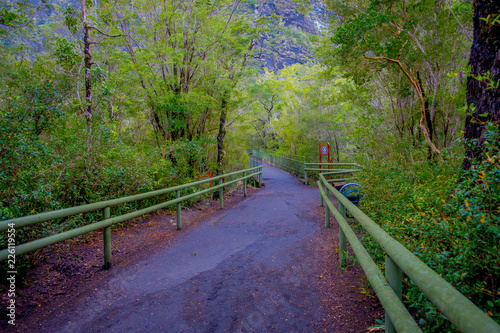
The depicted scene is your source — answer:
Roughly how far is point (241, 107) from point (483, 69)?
41.8 ft

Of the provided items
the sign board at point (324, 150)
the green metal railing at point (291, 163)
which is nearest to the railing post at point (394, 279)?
the sign board at point (324, 150)

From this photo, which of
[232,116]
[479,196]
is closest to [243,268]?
[479,196]

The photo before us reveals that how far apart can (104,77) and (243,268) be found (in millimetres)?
5596

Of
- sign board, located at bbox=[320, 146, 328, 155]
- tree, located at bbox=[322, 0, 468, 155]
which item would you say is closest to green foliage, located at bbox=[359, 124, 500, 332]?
tree, located at bbox=[322, 0, 468, 155]

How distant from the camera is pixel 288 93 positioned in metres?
35.9

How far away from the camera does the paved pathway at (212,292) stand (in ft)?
8.77

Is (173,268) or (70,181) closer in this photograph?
(173,268)

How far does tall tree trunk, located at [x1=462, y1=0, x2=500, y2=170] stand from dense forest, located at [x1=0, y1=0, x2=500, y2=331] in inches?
0.6

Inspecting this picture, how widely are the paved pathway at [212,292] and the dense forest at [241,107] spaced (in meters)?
1.11

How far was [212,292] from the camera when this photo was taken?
3256mm

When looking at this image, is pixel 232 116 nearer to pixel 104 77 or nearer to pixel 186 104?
pixel 186 104

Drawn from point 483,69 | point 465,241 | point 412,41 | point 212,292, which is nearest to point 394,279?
point 465,241

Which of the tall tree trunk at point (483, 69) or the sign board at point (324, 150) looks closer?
the tall tree trunk at point (483, 69)

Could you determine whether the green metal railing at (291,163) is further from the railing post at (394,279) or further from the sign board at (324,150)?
the railing post at (394,279)
